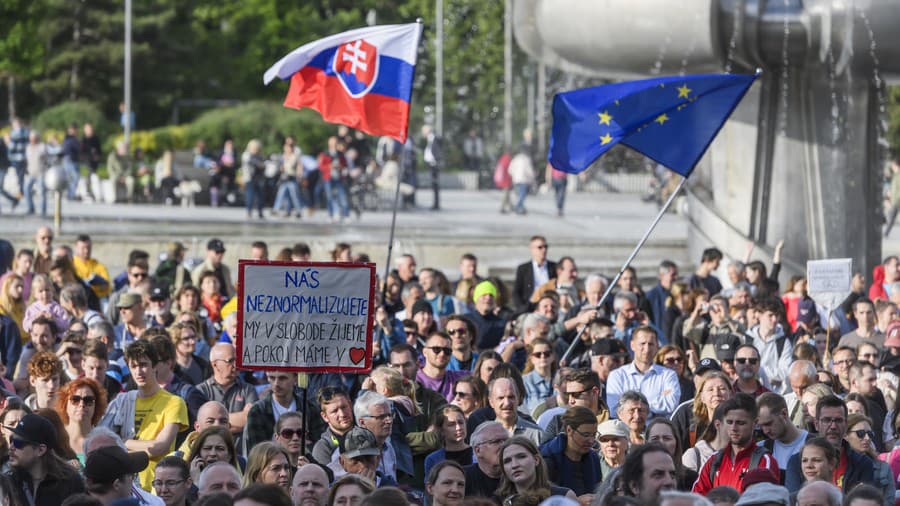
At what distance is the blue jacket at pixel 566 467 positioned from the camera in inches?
363

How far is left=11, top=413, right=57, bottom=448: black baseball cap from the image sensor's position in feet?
27.2

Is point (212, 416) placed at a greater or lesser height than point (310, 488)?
greater

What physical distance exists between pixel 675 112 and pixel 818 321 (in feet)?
10.2

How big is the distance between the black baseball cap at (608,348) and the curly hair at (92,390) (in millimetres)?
3511

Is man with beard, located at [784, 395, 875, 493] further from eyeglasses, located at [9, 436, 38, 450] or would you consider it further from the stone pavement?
the stone pavement

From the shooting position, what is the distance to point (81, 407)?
32.1 ft

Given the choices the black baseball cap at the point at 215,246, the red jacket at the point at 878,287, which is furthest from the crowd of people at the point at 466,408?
the red jacket at the point at 878,287

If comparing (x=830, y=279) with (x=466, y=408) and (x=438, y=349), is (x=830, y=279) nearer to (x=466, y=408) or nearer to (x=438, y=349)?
(x=438, y=349)

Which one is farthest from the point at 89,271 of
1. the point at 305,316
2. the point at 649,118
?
the point at 305,316

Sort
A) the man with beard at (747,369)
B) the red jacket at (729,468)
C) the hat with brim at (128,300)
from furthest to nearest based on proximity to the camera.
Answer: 1. the hat with brim at (128,300)
2. the man with beard at (747,369)
3. the red jacket at (729,468)

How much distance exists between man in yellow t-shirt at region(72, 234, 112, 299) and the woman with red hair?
7040 millimetres

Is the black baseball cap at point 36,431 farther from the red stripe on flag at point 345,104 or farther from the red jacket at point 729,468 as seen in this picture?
the red stripe on flag at point 345,104

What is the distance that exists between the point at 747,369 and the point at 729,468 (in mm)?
2213

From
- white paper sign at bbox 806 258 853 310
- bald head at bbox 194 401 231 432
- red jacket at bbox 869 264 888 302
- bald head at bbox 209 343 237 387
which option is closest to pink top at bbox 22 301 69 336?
bald head at bbox 209 343 237 387
